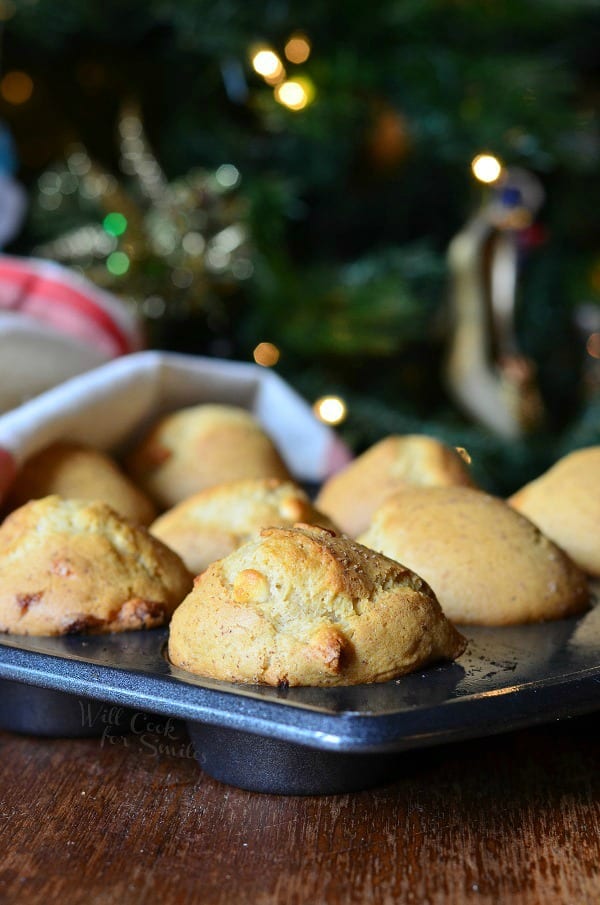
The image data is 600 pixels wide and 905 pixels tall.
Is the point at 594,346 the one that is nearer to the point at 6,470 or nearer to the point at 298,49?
the point at 298,49

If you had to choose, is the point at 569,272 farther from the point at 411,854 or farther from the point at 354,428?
the point at 411,854

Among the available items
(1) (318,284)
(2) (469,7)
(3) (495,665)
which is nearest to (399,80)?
(2) (469,7)

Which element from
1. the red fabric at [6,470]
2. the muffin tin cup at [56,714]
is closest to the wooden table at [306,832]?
the muffin tin cup at [56,714]

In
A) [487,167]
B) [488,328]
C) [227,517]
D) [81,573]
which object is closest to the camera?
[81,573]

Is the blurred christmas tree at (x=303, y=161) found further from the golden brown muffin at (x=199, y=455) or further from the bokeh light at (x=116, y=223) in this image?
the golden brown muffin at (x=199, y=455)

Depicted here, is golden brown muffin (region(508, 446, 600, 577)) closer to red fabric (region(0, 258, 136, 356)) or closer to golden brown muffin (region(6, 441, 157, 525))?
golden brown muffin (region(6, 441, 157, 525))

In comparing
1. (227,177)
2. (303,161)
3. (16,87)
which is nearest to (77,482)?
(227,177)
